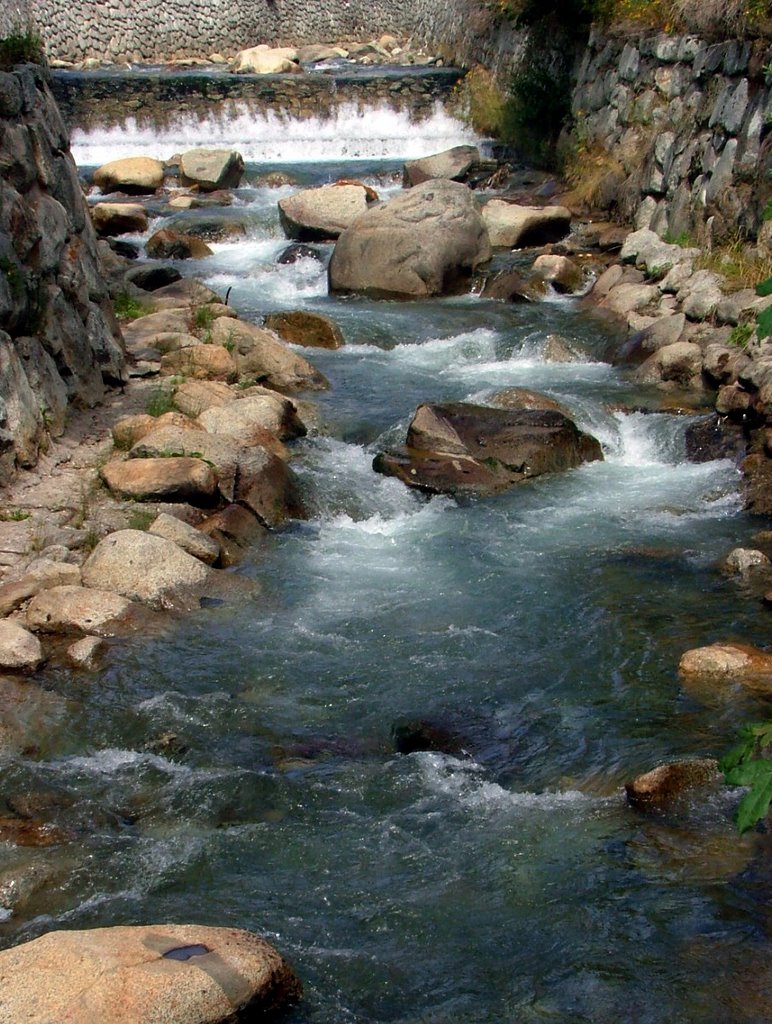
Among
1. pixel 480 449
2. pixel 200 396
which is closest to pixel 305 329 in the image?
pixel 200 396

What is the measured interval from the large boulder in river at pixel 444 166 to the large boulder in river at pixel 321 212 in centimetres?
252

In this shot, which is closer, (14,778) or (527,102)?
(14,778)

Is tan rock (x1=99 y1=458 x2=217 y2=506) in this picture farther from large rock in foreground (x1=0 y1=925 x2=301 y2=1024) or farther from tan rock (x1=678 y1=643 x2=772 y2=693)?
large rock in foreground (x1=0 y1=925 x2=301 y2=1024)

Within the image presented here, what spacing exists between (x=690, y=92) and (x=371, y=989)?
1168 cm

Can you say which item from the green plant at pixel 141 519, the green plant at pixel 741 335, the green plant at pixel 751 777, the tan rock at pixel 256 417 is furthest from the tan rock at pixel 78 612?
the green plant at pixel 741 335

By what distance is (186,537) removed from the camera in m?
7.02

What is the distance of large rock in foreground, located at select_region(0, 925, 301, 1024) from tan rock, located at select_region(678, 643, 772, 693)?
8.96 feet

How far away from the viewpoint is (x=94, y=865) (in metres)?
4.44

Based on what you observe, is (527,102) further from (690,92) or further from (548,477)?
(548,477)

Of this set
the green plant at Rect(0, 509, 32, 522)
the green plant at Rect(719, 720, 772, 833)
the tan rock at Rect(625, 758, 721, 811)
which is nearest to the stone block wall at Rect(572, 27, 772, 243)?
the green plant at Rect(0, 509, 32, 522)

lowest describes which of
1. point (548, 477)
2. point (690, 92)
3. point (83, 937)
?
point (548, 477)

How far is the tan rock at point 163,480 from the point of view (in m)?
7.47

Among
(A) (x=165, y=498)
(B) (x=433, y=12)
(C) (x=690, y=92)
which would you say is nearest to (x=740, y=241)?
(C) (x=690, y=92)

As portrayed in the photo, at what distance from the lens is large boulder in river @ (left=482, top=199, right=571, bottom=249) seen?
14.2m
